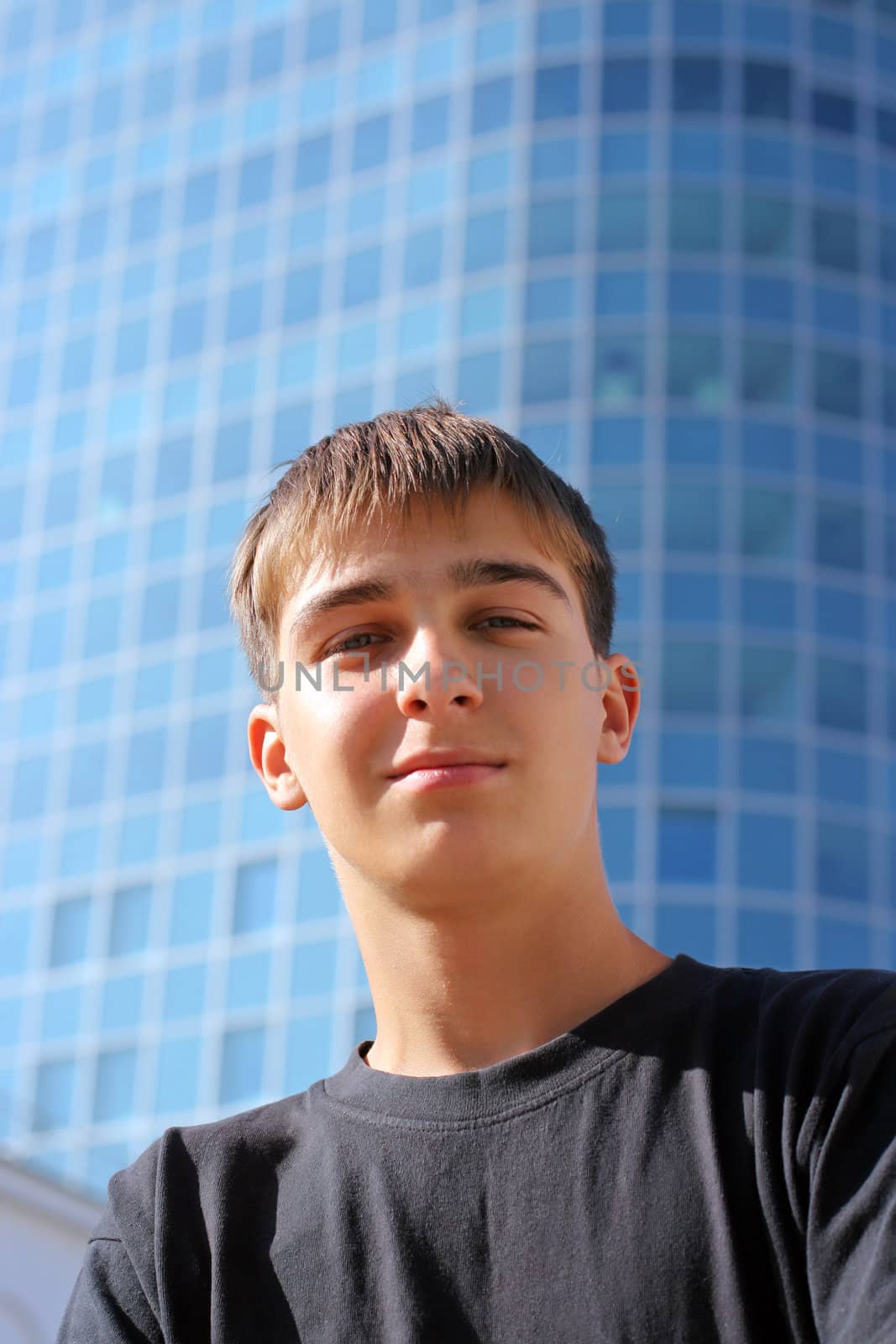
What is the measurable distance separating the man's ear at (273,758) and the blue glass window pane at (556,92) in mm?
40051

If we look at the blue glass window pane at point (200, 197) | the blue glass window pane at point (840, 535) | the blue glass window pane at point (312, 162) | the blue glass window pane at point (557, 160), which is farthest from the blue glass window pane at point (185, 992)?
the blue glass window pane at point (200, 197)

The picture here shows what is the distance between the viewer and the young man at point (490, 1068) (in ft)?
6.39

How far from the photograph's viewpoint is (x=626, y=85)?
4041 cm

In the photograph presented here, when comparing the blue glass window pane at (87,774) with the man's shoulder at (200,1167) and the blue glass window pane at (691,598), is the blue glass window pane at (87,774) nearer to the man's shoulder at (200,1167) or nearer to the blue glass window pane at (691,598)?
the blue glass window pane at (691,598)

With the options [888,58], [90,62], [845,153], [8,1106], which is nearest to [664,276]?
[845,153]

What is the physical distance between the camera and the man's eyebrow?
239 centimetres

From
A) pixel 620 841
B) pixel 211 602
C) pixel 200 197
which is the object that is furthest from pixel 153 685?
pixel 200 197

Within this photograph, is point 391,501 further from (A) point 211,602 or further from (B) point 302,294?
(B) point 302,294

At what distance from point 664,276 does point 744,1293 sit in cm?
3835

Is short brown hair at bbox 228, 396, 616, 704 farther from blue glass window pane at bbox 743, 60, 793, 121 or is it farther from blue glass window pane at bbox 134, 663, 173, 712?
blue glass window pane at bbox 743, 60, 793, 121

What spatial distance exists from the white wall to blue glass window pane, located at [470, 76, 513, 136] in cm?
3232

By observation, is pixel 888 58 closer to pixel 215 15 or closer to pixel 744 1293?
pixel 215 15

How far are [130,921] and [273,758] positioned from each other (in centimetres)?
3564

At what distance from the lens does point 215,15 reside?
156 feet
